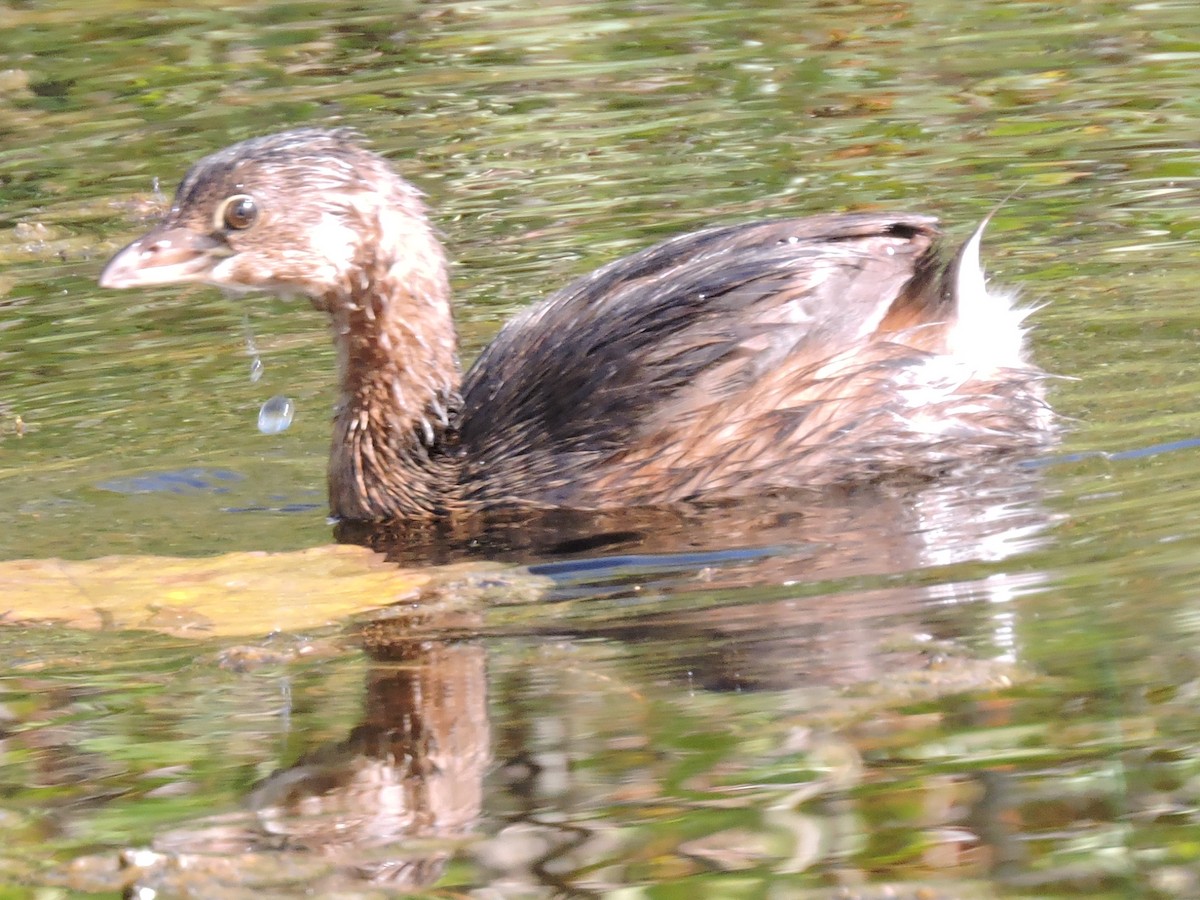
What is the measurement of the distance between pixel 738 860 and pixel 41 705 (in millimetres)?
1711

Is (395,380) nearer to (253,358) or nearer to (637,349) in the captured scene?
(637,349)

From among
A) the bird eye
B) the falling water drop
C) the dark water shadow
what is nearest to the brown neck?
the dark water shadow

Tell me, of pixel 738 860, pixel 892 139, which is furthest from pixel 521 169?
pixel 738 860

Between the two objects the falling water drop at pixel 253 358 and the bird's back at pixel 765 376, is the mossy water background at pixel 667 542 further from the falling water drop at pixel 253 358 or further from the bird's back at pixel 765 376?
the bird's back at pixel 765 376

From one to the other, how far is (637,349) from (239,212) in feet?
3.91

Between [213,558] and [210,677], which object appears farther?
[213,558]

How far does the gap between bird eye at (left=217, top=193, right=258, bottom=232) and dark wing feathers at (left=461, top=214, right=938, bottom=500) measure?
881mm

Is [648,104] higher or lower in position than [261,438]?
higher

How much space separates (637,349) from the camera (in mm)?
5402

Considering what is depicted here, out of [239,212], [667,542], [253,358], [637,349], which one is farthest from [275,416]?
[667,542]

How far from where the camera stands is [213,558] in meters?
5.25

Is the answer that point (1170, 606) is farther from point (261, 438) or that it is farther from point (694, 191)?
point (694, 191)

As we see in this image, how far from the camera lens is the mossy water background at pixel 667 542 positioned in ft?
10.9

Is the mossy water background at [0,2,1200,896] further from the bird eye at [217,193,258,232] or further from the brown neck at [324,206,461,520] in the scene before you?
the bird eye at [217,193,258,232]
